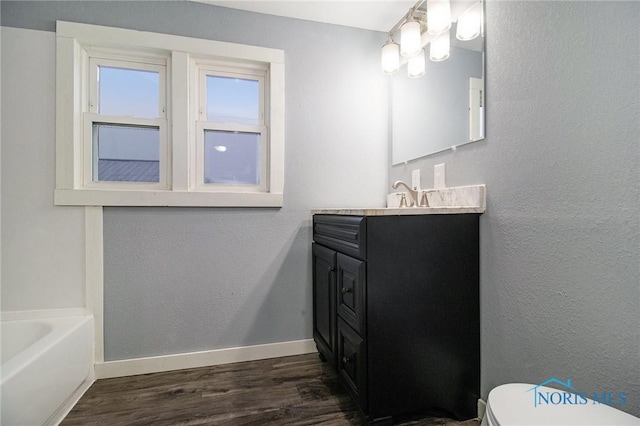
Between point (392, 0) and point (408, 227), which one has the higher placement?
point (392, 0)

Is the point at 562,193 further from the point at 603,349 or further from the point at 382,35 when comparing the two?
the point at 382,35

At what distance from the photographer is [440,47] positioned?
5.16 feet

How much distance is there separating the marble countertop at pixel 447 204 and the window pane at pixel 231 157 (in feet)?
2.21

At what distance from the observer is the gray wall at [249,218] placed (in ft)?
5.56

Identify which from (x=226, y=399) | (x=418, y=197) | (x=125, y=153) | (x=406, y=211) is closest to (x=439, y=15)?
Result: (x=418, y=197)

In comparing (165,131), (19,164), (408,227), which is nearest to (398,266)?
(408,227)

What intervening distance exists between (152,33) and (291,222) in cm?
134

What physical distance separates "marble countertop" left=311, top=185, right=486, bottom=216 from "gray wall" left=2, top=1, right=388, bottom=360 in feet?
1.75

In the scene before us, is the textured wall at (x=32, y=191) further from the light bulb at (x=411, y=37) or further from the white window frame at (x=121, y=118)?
the light bulb at (x=411, y=37)

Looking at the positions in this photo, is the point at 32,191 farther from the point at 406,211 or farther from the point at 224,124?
the point at 406,211

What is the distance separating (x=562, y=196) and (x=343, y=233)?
81 centimetres

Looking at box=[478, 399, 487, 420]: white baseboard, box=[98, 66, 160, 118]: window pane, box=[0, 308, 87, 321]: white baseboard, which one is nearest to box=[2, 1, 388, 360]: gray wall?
box=[0, 308, 87, 321]: white baseboard

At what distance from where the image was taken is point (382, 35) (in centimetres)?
209

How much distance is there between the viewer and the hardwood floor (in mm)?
1317
